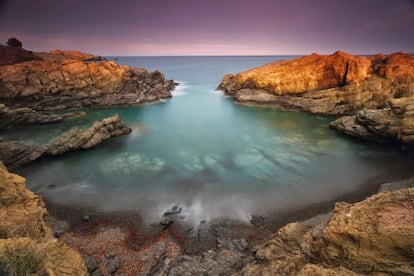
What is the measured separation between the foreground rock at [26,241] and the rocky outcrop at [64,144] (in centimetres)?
1468

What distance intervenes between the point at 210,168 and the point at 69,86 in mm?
38808

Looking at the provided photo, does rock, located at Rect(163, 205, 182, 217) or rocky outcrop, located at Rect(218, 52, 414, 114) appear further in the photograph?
rocky outcrop, located at Rect(218, 52, 414, 114)

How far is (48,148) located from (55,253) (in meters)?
20.8

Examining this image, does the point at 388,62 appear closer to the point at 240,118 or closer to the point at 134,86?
the point at 240,118

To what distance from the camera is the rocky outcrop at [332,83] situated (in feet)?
129

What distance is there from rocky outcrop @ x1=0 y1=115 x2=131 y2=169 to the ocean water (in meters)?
0.88

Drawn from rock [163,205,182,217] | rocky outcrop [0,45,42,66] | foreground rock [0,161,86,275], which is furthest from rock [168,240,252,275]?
rocky outcrop [0,45,42,66]

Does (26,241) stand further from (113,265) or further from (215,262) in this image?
(215,262)

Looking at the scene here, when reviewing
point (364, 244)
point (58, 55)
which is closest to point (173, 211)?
point (364, 244)

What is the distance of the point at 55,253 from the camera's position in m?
7.40

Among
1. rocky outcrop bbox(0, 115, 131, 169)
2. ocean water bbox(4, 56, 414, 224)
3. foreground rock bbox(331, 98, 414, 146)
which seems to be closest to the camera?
ocean water bbox(4, 56, 414, 224)

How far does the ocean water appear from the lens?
1764cm

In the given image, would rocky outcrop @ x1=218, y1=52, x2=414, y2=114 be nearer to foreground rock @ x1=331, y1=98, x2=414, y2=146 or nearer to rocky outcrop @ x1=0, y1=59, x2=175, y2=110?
foreground rock @ x1=331, y1=98, x2=414, y2=146

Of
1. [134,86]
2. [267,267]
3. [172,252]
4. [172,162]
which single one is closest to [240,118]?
[172,162]
